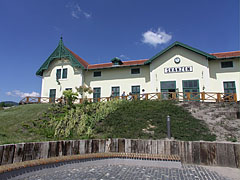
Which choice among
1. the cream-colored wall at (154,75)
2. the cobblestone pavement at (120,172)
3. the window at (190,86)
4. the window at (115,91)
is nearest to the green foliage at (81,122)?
the cobblestone pavement at (120,172)

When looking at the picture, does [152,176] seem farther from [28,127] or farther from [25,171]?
[28,127]

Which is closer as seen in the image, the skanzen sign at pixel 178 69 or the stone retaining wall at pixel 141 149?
the stone retaining wall at pixel 141 149

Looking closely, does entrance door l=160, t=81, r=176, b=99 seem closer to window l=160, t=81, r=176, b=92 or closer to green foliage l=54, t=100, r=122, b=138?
window l=160, t=81, r=176, b=92

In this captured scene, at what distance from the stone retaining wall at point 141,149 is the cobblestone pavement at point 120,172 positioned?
20.1 inches

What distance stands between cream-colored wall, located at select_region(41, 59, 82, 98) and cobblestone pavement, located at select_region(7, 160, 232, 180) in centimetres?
1646

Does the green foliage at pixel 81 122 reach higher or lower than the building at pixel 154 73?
lower

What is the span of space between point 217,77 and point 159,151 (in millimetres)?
14782

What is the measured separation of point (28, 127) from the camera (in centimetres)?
947

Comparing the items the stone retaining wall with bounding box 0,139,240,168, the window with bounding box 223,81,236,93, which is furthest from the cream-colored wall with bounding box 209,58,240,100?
the stone retaining wall with bounding box 0,139,240,168

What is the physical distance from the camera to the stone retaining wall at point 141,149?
17.5 feet

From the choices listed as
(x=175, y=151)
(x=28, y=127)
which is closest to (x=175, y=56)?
(x=175, y=151)

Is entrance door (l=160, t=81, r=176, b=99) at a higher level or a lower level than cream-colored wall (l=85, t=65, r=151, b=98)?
lower

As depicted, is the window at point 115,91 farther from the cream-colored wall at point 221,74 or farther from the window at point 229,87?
the window at point 229,87

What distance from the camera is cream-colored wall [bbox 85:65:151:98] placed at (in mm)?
20281
